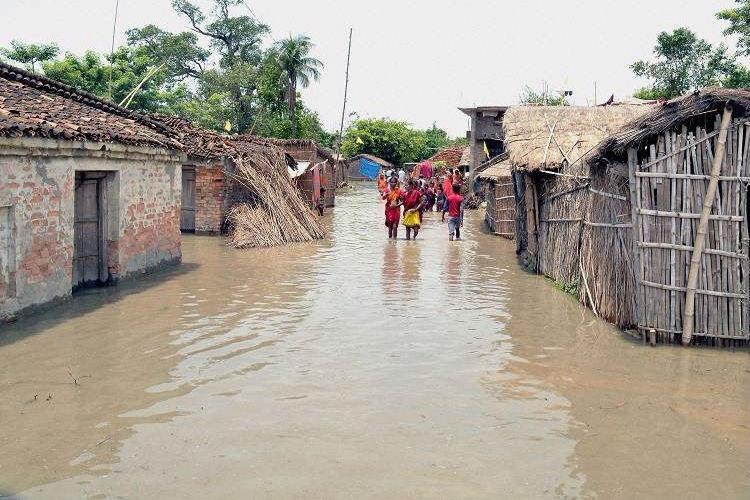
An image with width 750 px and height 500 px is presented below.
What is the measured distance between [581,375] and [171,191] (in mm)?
8935

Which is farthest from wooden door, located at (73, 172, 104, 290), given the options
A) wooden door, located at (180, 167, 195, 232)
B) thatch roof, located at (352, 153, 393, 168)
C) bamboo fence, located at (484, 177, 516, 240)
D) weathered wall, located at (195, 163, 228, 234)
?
thatch roof, located at (352, 153, 393, 168)

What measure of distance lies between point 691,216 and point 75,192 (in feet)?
27.5

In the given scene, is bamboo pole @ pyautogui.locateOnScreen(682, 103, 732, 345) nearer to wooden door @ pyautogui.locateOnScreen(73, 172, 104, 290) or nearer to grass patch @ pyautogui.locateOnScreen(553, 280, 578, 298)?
grass patch @ pyautogui.locateOnScreen(553, 280, 578, 298)

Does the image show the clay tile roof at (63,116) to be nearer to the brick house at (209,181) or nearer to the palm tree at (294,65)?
the brick house at (209,181)

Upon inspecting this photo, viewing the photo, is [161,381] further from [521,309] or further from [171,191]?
[171,191]

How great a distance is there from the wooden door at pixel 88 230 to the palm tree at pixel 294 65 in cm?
2810

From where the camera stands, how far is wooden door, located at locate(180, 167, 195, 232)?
1841 centimetres

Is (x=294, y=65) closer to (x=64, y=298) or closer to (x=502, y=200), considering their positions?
(x=502, y=200)

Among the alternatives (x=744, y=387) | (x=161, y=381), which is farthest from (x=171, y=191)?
(x=744, y=387)

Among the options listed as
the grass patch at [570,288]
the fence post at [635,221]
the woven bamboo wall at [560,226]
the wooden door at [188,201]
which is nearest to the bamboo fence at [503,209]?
the woven bamboo wall at [560,226]

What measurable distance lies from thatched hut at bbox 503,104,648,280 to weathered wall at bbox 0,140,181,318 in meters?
6.36

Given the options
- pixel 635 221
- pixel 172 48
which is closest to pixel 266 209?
pixel 635 221

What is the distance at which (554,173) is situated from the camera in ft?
35.8

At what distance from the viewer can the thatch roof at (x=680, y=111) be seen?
287 inches
